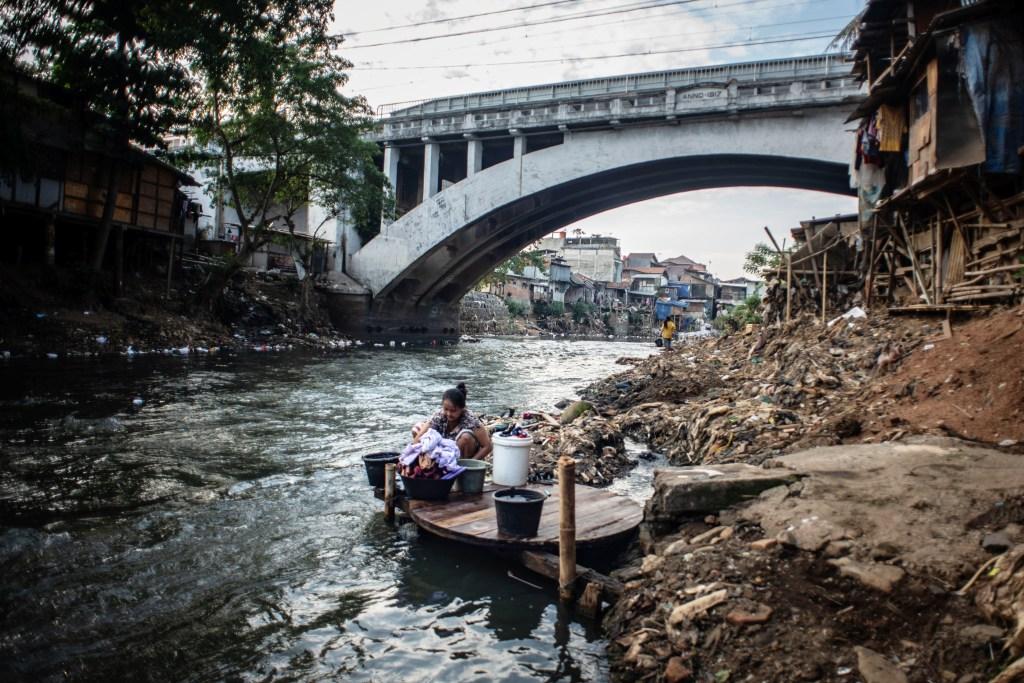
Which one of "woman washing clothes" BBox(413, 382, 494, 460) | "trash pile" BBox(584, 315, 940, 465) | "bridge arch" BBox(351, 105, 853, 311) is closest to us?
"woman washing clothes" BBox(413, 382, 494, 460)

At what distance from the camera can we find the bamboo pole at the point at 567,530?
439cm

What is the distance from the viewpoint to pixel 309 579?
4809 mm

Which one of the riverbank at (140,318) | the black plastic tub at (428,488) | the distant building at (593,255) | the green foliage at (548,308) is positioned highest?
the distant building at (593,255)

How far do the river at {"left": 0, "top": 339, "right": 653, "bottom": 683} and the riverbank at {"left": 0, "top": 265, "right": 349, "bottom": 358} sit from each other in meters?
6.93

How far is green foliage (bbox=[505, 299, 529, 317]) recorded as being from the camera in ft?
172

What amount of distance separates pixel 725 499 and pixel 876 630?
148cm

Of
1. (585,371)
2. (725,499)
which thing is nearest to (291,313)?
(585,371)

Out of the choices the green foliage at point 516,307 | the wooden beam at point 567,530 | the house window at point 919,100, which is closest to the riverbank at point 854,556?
the wooden beam at point 567,530

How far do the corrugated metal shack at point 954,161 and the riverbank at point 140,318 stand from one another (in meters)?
18.4

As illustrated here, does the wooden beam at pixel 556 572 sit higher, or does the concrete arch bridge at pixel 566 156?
the concrete arch bridge at pixel 566 156

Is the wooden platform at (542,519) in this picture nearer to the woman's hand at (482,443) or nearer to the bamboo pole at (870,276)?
the woman's hand at (482,443)

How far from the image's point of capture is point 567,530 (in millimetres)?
4402

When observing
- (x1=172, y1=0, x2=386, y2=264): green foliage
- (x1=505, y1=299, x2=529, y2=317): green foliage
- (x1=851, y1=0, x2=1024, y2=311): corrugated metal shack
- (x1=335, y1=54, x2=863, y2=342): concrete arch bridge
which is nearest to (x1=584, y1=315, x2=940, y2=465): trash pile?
(x1=851, y1=0, x2=1024, y2=311): corrugated metal shack

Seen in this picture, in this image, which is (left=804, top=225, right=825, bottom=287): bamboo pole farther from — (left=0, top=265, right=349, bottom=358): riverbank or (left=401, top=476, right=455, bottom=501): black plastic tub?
(left=0, top=265, right=349, bottom=358): riverbank
